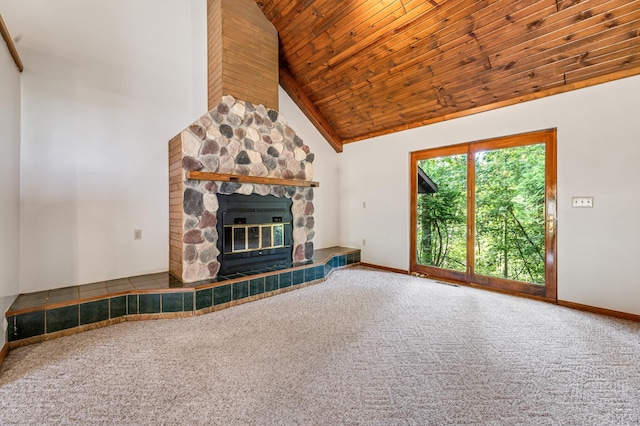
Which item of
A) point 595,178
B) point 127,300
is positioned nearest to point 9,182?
point 127,300

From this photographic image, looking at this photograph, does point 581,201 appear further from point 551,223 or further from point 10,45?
point 10,45

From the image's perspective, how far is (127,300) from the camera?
8.68ft

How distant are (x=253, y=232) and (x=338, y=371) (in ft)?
7.06

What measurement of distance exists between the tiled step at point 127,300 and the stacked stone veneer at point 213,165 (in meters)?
0.28

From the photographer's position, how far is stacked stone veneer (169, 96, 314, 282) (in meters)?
3.04

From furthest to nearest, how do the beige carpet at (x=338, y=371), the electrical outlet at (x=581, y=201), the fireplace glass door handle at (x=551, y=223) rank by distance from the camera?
the fireplace glass door handle at (x=551, y=223) < the electrical outlet at (x=581, y=201) < the beige carpet at (x=338, y=371)

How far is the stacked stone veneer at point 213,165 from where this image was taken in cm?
304

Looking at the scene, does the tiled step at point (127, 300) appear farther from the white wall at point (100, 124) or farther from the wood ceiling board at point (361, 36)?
the wood ceiling board at point (361, 36)

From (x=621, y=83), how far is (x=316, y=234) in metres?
4.30

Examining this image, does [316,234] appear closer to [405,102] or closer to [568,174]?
[405,102]

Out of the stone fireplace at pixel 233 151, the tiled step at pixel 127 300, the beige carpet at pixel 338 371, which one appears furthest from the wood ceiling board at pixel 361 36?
the beige carpet at pixel 338 371

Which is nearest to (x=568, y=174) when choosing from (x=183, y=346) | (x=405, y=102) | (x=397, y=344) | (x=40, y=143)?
(x=405, y=102)

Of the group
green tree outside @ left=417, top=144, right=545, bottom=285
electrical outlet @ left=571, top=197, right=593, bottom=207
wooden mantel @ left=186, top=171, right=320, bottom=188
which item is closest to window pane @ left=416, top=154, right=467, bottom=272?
green tree outside @ left=417, top=144, right=545, bottom=285

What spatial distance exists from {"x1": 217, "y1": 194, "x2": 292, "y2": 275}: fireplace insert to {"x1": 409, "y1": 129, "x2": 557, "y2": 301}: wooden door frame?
2.09m
